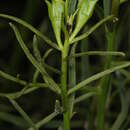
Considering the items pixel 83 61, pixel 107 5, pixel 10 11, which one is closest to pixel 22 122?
pixel 83 61

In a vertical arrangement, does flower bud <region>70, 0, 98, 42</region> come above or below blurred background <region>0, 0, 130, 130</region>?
above

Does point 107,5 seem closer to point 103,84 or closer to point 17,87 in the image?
point 103,84

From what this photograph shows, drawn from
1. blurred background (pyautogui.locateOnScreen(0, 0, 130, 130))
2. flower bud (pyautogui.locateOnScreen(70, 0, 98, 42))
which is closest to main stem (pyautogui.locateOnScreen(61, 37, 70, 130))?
flower bud (pyautogui.locateOnScreen(70, 0, 98, 42))

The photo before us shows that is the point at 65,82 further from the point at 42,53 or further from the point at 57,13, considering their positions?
the point at 42,53

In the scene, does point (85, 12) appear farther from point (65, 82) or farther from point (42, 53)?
point (42, 53)

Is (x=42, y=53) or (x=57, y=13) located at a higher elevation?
(x=57, y=13)

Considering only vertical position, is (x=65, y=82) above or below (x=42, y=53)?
above

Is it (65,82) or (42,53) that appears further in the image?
(42,53)

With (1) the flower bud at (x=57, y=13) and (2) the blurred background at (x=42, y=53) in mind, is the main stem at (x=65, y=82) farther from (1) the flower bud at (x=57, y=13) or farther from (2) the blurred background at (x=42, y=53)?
(2) the blurred background at (x=42, y=53)

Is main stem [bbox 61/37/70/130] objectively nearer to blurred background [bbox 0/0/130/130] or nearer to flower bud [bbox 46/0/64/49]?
flower bud [bbox 46/0/64/49]

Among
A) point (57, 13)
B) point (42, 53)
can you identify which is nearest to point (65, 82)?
point (57, 13)

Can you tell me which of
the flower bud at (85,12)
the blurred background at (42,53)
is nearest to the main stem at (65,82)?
the flower bud at (85,12)

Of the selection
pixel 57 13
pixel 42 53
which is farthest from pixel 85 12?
pixel 42 53
